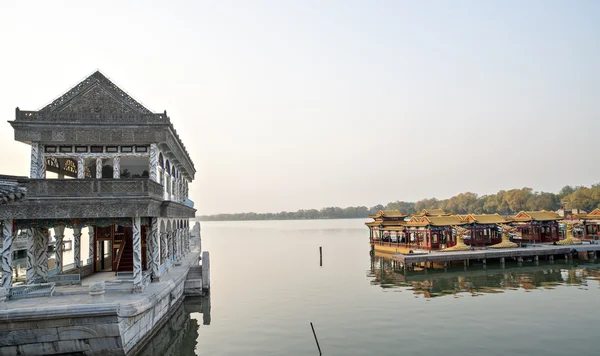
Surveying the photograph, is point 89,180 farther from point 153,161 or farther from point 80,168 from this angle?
point 153,161

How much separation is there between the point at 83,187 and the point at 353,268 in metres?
28.8

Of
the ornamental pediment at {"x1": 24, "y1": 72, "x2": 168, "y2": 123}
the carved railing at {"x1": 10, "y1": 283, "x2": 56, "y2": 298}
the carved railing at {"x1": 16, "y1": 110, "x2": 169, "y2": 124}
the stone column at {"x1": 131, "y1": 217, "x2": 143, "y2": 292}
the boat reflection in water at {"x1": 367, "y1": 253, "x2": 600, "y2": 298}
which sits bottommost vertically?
the boat reflection in water at {"x1": 367, "y1": 253, "x2": 600, "y2": 298}

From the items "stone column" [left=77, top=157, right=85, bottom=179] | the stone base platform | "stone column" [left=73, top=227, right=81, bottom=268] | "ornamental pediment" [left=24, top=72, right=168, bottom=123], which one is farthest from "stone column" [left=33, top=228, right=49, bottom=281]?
"ornamental pediment" [left=24, top=72, right=168, bottom=123]

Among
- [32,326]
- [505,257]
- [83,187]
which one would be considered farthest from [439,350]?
[505,257]

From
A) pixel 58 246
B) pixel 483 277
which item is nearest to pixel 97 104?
pixel 58 246

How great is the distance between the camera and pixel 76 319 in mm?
14688

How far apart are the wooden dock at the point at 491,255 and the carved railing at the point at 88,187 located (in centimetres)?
2551

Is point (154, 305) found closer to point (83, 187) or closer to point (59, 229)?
point (83, 187)

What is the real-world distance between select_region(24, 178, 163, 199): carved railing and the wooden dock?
2551cm

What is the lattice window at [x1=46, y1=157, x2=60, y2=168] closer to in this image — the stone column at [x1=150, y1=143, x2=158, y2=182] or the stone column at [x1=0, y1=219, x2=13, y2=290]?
the stone column at [x1=0, y1=219, x2=13, y2=290]

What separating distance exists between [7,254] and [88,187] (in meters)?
3.98

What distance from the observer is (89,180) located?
706 inches

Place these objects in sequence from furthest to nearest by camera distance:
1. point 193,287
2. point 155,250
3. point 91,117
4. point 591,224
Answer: point 591,224
point 193,287
point 155,250
point 91,117

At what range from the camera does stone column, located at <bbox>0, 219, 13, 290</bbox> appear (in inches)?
671
